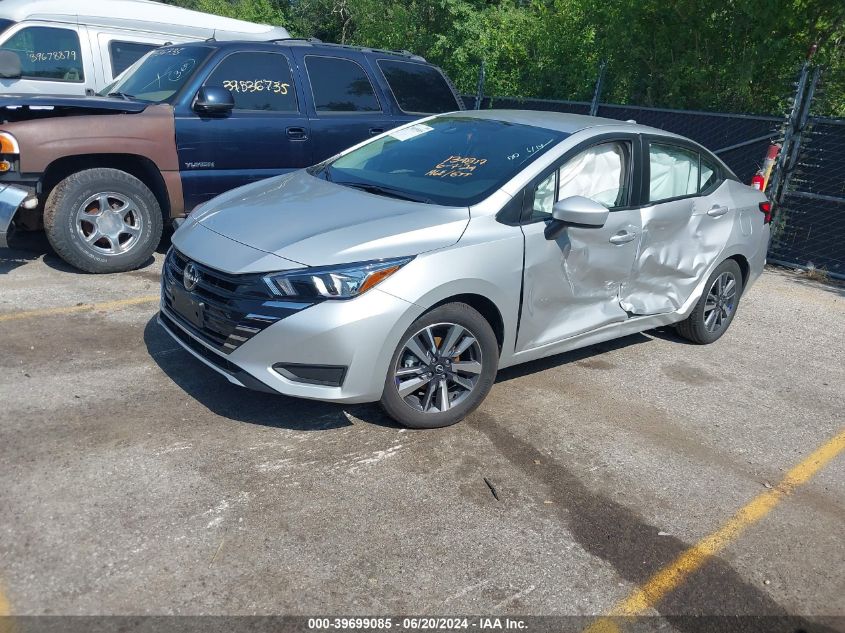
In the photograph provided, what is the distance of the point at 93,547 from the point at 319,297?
1.41 m

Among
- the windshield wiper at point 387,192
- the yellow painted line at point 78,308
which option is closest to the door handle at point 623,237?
the windshield wiper at point 387,192

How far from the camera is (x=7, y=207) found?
548 cm

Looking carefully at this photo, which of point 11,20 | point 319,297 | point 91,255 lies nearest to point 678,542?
point 319,297

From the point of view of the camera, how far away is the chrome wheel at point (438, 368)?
3.88 metres

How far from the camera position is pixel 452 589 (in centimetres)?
290

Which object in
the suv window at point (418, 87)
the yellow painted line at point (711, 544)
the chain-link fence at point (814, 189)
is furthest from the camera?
the chain-link fence at point (814, 189)

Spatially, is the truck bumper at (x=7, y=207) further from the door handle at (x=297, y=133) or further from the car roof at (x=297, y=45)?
the door handle at (x=297, y=133)

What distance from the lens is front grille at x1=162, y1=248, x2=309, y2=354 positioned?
3.60 m

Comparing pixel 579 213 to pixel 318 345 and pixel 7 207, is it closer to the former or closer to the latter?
pixel 318 345

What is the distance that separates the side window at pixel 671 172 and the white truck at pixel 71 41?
219 inches

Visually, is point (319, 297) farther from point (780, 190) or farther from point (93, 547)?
point (780, 190)

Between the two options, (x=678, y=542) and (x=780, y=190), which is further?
(x=780, y=190)

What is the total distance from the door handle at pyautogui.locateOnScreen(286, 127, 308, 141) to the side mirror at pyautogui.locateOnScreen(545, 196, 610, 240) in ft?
11.5

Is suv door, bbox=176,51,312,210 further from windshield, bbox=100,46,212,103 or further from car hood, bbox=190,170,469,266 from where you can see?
car hood, bbox=190,170,469,266
